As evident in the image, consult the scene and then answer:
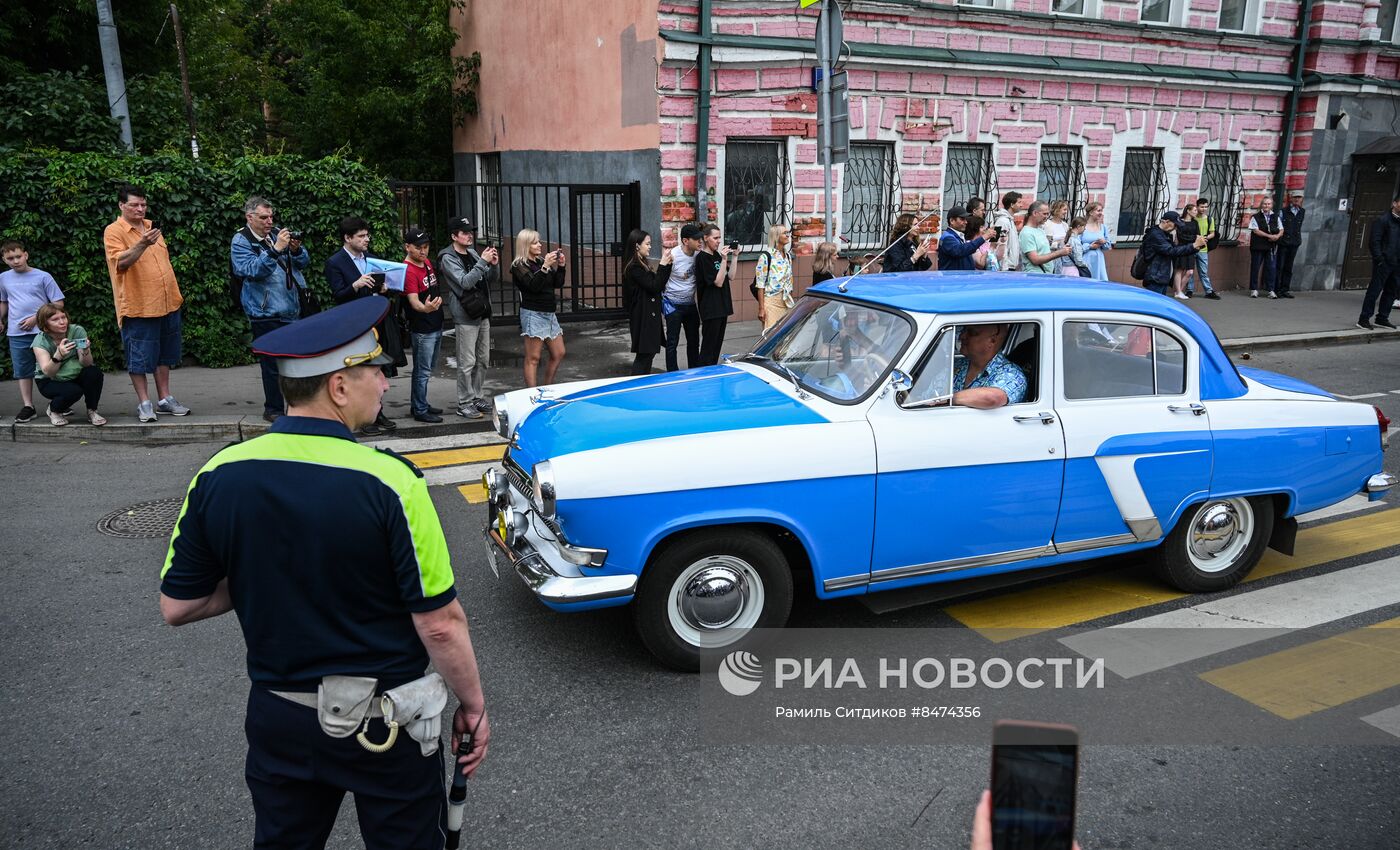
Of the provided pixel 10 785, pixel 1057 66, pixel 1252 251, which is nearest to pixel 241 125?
pixel 1057 66

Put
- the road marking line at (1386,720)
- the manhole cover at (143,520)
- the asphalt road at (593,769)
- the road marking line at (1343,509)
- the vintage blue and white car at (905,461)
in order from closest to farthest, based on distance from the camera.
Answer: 1. the asphalt road at (593,769)
2. the road marking line at (1386,720)
3. the vintage blue and white car at (905,461)
4. the manhole cover at (143,520)
5. the road marking line at (1343,509)

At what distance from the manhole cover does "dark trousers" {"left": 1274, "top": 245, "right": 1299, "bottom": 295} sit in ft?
62.3

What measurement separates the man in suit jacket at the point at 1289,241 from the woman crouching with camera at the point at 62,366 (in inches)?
745

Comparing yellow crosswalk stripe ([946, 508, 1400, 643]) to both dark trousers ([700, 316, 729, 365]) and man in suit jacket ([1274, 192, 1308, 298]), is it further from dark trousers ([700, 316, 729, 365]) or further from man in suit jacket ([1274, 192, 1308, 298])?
man in suit jacket ([1274, 192, 1308, 298])

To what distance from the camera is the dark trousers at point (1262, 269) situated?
18.5m

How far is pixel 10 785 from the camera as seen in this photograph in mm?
3676

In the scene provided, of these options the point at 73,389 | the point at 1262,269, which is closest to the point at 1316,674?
the point at 73,389

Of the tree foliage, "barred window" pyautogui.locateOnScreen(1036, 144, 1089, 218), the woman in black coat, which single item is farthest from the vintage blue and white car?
"barred window" pyautogui.locateOnScreen(1036, 144, 1089, 218)

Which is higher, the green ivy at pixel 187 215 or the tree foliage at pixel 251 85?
the tree foliage at pixel 251 85

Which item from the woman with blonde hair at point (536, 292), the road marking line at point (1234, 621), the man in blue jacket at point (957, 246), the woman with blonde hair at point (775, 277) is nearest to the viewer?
the road marking line at point (1234, 621)

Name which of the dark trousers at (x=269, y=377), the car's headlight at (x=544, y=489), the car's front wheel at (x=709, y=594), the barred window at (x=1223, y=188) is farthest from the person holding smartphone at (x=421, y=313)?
the barred window at (x=1223, y=188)

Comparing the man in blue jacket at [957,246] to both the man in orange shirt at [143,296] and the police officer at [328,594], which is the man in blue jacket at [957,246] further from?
the police officer at [328,594]

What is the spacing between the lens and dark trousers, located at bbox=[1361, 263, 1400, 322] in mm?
14758

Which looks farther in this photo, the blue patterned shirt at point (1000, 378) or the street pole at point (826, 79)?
the street pole at point (826, 79)
